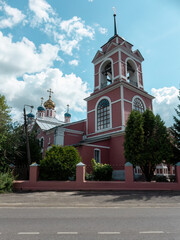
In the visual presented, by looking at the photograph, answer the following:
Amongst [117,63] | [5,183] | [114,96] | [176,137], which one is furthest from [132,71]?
[5,183]

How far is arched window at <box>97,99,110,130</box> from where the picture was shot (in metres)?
20.8

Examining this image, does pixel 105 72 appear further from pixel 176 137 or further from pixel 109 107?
pixel 176 137

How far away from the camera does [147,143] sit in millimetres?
12469

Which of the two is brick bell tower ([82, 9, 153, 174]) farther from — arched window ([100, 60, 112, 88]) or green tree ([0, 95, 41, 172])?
green tree ([0, 95, 41, 172])

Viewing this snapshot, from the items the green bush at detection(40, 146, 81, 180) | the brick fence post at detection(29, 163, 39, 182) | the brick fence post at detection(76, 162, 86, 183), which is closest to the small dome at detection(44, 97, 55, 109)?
the green bush at detection(40, 146, 81, 180)

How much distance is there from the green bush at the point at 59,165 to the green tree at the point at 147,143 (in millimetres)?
4064

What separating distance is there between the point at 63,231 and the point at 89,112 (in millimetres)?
19530

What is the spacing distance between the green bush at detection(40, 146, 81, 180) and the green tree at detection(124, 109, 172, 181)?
4064mm

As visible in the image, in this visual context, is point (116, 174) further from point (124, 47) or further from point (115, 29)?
point (115, 29)

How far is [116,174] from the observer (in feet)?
53.6

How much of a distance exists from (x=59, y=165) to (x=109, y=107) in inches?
430

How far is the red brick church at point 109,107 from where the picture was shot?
1794 centimetres

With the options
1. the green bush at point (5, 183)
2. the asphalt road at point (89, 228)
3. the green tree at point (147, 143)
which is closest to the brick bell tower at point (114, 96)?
the green tree at point (147, 143)

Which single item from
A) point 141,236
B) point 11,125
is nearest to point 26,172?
point 11,125
